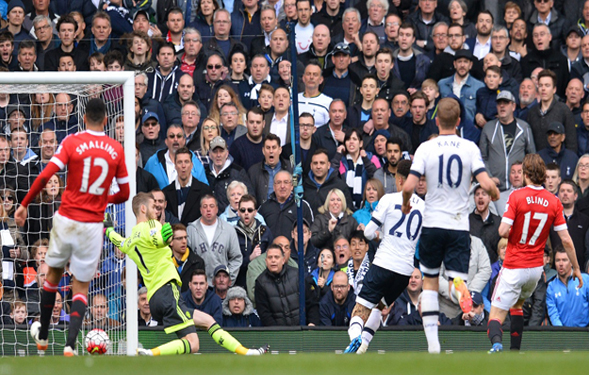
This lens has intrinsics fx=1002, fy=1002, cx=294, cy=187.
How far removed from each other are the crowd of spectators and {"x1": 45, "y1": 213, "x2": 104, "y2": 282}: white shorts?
2.53m

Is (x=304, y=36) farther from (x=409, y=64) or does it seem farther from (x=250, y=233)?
(x=250, y=233)

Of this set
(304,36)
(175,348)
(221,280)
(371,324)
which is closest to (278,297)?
(221,280)

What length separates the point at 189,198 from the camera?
11992mm

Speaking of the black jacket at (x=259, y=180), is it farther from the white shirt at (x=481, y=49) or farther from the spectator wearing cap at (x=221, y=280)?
the white shirt at (x=481, y=49)

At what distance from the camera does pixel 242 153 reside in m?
12.2

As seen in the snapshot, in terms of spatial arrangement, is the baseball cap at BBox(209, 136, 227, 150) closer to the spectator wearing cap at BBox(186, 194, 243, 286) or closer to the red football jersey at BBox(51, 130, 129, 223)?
the spectator wearing cap at BBox(186, 194, 243, 286)

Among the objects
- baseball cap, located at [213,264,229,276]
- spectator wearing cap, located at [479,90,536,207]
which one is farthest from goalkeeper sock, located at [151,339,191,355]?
spectator wearing cap, located at [479,90,536,207]

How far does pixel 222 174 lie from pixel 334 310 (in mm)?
2119

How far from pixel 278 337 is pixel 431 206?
144 inches

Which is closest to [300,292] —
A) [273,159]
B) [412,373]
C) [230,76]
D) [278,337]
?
[278,337]

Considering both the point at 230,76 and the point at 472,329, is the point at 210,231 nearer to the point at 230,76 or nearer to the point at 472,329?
the point at 230,76

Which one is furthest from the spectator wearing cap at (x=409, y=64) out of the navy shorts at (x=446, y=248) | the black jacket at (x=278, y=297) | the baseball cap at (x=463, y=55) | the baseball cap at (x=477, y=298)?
the navy shorts at (x=446, y=248)

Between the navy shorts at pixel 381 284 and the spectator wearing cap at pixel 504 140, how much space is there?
3.47 meters

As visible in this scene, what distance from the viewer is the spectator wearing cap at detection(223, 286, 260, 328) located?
38.4 feet
